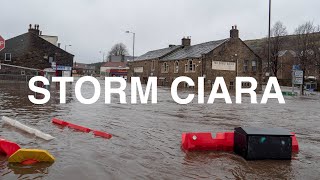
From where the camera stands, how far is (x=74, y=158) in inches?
243

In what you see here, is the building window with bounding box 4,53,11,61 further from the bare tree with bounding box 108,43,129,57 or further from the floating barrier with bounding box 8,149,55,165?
the bare tree with bounding box 108,43,129,57

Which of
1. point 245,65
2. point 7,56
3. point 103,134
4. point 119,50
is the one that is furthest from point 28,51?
point 119,50

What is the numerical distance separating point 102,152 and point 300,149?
438 cm

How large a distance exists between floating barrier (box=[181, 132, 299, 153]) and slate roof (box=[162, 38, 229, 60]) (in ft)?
122

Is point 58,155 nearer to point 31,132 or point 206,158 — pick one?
point 31,132

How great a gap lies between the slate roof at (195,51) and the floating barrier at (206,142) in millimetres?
37211

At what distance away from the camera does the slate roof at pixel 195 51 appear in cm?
4503

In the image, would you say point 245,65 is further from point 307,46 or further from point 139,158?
point 139,158

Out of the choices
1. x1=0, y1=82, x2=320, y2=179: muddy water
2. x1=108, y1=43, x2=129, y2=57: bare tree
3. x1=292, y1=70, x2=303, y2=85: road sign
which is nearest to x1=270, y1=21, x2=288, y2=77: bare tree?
x1=292, y1=70, x2=303, y2=85: road sign

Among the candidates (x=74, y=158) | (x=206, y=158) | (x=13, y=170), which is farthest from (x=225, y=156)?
(x=13, y=170)

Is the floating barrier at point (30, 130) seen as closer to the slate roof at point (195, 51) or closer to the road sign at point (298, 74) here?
the road sign at point (298, 74)

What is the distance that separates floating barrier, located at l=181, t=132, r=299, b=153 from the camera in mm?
7246

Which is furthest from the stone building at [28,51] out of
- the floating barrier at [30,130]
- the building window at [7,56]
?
the floating barrier at [30,130]

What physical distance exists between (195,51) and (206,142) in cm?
4165
